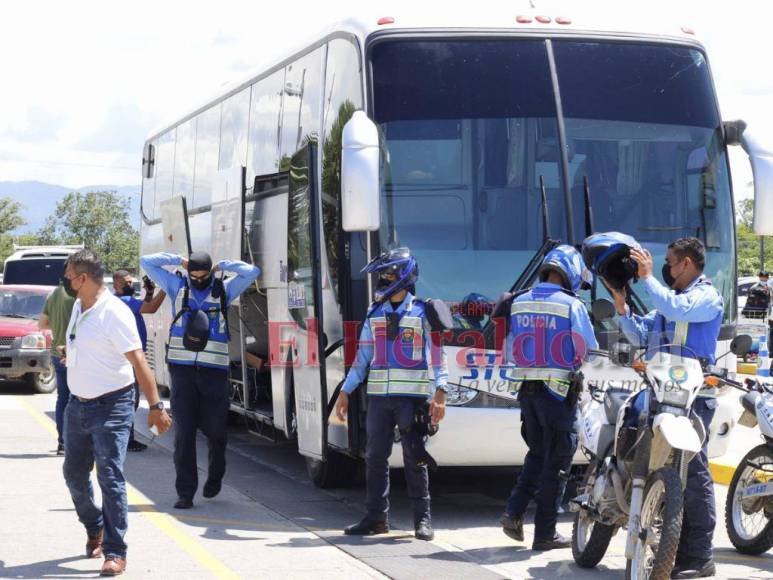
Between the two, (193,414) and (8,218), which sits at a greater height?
(8,218)

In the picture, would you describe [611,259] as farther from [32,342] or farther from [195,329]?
[32,342]

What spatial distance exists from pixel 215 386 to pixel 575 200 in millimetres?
2921

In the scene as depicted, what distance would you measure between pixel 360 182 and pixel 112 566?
2.73 metres

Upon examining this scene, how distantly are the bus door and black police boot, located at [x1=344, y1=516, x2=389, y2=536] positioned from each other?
998 millimetres

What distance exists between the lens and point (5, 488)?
10.1 metres

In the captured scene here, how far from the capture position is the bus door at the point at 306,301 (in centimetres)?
936

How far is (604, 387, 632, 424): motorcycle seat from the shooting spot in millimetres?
7269

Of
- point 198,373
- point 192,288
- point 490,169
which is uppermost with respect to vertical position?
point 490,169

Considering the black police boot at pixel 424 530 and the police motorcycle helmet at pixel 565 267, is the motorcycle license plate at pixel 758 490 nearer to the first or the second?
the police motorcycle helmet at pixel 565 267

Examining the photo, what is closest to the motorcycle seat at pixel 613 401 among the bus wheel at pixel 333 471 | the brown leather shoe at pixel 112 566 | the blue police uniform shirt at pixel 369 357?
the blue police uniform shirt at pixel 369 357

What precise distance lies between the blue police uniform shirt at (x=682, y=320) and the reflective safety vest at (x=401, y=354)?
146 cm

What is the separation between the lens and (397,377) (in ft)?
27.4

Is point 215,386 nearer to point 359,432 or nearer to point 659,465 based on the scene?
point 359,432

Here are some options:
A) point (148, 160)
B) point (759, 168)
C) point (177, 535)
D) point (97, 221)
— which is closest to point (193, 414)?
point (177, 535)
